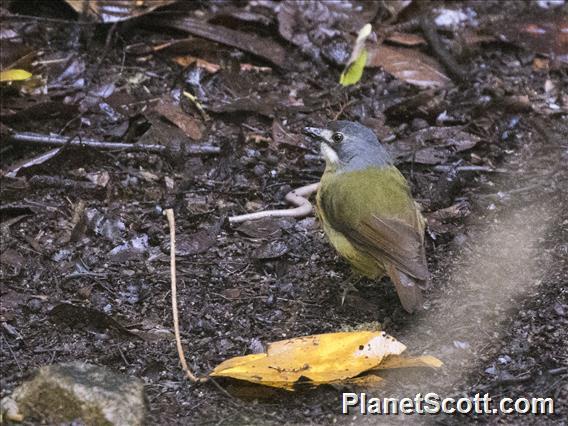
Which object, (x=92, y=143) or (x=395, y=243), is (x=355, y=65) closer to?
(x=92, y=143)

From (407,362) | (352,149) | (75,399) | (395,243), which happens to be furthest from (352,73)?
(75,399)

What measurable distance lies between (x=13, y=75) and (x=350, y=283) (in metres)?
2.76

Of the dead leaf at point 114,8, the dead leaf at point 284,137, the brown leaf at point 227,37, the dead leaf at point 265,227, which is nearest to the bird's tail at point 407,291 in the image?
the dead leaf at point 265,227

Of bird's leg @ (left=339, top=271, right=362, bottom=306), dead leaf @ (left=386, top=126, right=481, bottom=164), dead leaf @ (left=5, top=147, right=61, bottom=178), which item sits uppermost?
dead leaf @ (left=386, top=126, right=481, bottom=164)

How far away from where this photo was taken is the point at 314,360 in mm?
4199

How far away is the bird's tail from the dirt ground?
7.7 inches

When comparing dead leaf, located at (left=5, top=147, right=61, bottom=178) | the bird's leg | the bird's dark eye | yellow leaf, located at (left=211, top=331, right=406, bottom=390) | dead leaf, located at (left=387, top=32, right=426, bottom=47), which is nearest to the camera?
yellow leaf, located at (left=211, top=331, right=406, bottom=390)

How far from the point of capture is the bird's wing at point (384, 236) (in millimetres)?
4719

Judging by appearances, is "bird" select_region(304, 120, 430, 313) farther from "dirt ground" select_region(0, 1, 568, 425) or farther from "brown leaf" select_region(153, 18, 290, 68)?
"brown leaf" select_region(153, 18, 290, 68)

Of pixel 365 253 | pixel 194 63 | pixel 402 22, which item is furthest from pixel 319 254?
pixel 402 22

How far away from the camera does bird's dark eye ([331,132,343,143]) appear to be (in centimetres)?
544

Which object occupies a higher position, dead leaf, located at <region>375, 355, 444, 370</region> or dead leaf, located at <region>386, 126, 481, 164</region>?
dead leaf, located at <region>375, 355, 444, 370</region>

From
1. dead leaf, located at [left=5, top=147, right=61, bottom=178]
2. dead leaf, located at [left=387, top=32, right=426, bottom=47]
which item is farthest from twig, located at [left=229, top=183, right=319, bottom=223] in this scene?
dead leaf, located at [left=387, top=32, right=426, bottom=47]

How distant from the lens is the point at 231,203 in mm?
5762
